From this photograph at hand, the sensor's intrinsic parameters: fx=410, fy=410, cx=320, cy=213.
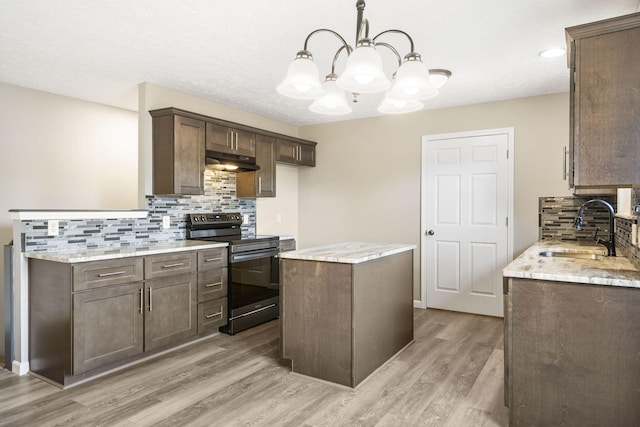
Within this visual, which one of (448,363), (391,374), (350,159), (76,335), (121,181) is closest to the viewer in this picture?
(76,335)

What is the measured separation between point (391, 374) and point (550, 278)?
4.55 ft

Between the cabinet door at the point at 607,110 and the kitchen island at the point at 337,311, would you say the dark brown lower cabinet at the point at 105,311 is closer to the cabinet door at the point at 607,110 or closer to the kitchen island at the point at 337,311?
the kitchen island at the point at 337,311

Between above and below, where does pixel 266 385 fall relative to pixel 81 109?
below

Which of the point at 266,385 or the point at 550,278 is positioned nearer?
the point at 550,278

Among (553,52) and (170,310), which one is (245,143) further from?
(553,52)

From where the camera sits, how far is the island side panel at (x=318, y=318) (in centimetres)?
265

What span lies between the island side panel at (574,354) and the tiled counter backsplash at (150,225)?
307 cm

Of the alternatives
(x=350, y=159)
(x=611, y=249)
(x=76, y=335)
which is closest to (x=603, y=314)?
(x=611, y=249)

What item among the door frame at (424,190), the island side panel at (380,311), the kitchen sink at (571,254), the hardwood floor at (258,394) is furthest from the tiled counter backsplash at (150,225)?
the kitchen sink at (571,254)

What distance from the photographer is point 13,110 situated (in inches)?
146

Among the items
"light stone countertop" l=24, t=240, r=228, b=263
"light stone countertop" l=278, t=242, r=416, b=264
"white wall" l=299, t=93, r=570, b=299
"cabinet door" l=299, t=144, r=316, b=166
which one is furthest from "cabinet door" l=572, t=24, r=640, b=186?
"cabinet door" l=299, t=144, r=316, b=166

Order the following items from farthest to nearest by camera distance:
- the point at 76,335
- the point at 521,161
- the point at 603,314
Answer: the point at 521,161
the point at 76,335
the point at 603,314

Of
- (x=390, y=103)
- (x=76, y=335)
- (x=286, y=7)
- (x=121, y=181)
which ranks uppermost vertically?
(x=286, y=7)

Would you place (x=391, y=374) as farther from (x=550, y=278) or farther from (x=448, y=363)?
(x=550, y=278)
